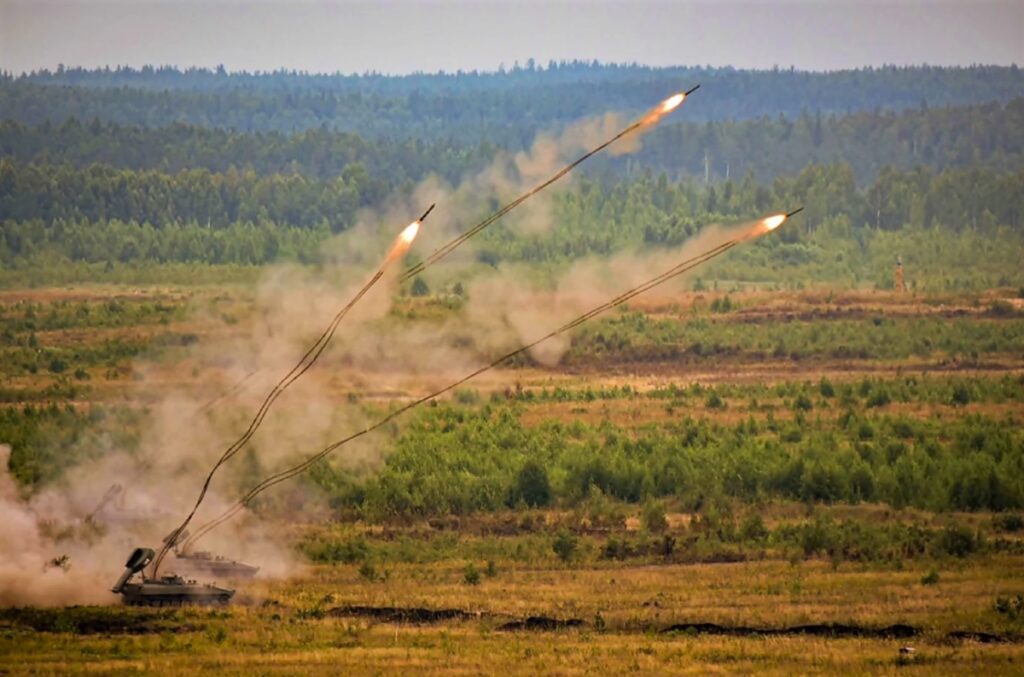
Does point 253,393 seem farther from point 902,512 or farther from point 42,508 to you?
point 902,512

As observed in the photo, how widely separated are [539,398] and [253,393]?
19.6 m

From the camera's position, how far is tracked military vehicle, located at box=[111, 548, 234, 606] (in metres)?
34.8

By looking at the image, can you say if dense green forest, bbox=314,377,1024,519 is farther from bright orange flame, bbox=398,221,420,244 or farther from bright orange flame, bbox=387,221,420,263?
bright orange flame, bbox=398,221,420,244

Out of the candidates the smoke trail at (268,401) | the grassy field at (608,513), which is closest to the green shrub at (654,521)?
→ the grassy field at (608,513)

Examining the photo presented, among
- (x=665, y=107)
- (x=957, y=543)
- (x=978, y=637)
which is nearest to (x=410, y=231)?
(x=665, y=107)

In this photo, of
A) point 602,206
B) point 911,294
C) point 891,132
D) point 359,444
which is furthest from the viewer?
point 891,132

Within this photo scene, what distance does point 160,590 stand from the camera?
3488cm

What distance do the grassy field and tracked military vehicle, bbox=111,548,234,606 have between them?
0.39 metres

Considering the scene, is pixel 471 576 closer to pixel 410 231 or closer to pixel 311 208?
pixel 410 231

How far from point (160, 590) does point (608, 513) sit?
37.9 ft

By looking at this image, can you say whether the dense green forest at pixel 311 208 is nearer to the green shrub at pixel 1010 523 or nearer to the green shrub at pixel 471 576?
the green shrub at pixel 1010 523

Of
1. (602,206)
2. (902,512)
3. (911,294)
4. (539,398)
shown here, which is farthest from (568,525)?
(602,206)

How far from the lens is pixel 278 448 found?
44.2 metres

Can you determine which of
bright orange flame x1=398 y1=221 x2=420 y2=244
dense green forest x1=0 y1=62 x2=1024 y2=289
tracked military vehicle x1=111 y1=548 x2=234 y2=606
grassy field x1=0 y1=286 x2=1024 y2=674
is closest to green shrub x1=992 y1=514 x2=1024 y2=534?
grassy field x1=0 y1=286 x2=1024 y2=674
